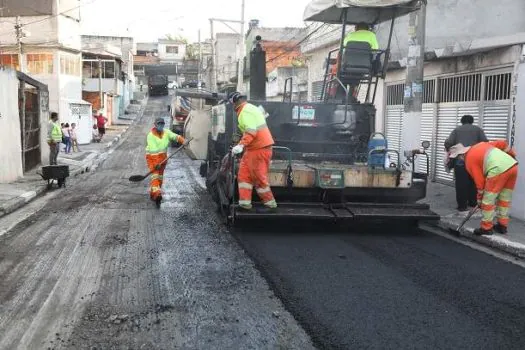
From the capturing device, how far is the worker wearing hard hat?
745cm

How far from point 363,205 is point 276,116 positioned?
1.97 m

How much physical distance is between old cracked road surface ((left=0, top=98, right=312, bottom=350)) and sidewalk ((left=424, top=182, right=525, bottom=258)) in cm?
322

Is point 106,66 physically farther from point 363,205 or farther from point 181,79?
point 363,205

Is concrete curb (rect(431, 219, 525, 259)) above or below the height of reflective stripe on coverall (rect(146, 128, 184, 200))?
below

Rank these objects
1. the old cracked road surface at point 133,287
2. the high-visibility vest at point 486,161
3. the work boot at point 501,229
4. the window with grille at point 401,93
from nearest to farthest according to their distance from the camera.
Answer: the old cracked road surface at point 133,287 < the high-visibility vest at point 486,161 < the work boot at point 501,229 < the window with grille at point 401,93

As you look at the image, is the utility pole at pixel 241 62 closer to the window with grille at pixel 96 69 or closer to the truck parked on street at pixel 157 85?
the window with grille at pixel 96 69

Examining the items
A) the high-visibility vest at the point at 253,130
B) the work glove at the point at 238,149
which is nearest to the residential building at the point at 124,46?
the high-visibility vest at the point at 253,130

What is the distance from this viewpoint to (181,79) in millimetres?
69312

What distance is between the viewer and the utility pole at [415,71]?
9518 mm

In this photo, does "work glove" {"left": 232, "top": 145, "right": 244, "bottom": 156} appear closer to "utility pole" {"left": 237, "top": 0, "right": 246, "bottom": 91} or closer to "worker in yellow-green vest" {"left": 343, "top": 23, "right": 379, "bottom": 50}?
"worker in yellow-green vest" {"left": 343, "top": 23, "right": 379, "bottom": 50}

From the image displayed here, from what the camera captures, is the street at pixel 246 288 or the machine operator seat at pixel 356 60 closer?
the street at pixel 246 288

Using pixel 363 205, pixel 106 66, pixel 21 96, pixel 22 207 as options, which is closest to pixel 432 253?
pixel 363 205

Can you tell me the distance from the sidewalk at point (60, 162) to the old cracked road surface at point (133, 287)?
1.30m

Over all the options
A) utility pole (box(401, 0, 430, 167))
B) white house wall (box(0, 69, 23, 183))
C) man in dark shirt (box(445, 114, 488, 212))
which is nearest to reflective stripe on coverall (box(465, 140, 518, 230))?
man in dark shirt (box(445, 114, 488, 212))
